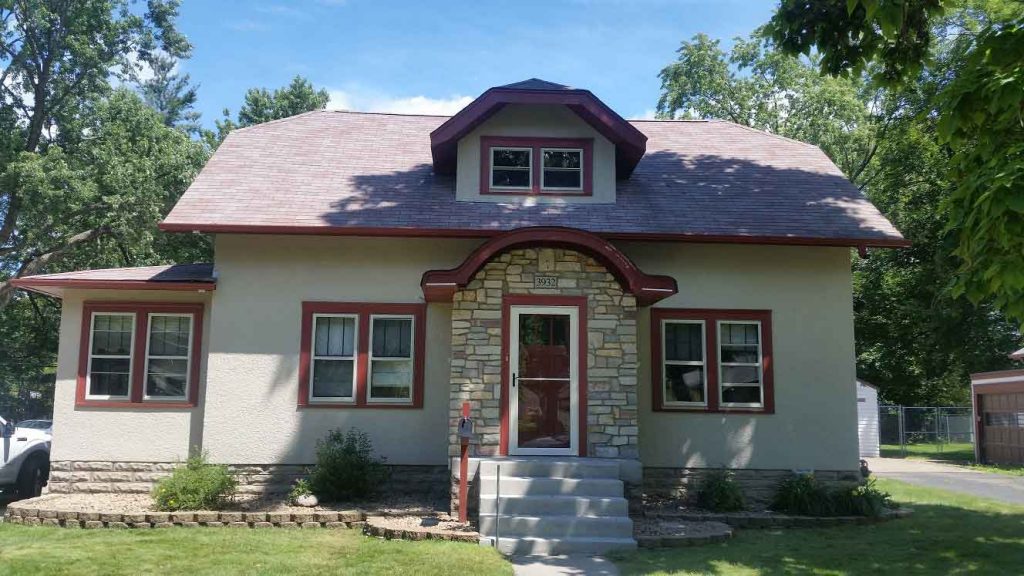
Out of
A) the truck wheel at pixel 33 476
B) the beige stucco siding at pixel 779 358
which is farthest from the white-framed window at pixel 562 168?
the truck wheel at pixel 33 476

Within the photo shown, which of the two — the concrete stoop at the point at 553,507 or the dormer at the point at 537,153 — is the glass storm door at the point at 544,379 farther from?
the dormer at the point at 537,153

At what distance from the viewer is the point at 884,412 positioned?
2895cm

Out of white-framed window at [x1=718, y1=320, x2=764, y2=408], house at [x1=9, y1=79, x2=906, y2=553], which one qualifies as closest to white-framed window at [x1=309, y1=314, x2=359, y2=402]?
house at [x1=9, y1=79, x2=906, y2=553]

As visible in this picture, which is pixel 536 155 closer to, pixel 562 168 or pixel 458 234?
pixel 562 168

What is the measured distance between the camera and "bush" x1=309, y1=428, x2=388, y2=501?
11.0 meters

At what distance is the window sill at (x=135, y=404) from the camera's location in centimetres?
1217

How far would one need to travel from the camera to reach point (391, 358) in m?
12.2

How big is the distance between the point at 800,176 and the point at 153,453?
38.7 feet

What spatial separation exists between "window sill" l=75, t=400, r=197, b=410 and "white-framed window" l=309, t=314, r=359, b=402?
2.03 meters

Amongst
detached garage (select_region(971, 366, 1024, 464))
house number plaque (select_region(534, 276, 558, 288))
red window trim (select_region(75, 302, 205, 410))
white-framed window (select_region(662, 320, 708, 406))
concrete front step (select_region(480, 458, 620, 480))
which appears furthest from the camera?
detached garage (select_region(971, 366, 1024, 464))

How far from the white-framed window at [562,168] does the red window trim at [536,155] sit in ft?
0.26

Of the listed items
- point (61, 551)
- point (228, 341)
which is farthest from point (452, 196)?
point (61, 551)

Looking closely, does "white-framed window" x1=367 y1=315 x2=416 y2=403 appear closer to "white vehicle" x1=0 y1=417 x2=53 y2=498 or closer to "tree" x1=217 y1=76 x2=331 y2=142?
"white vehicle" x1=0 y1=417 x2=53 y2=498

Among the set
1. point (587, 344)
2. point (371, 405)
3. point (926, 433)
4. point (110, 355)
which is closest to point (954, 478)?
point (587, 344)
